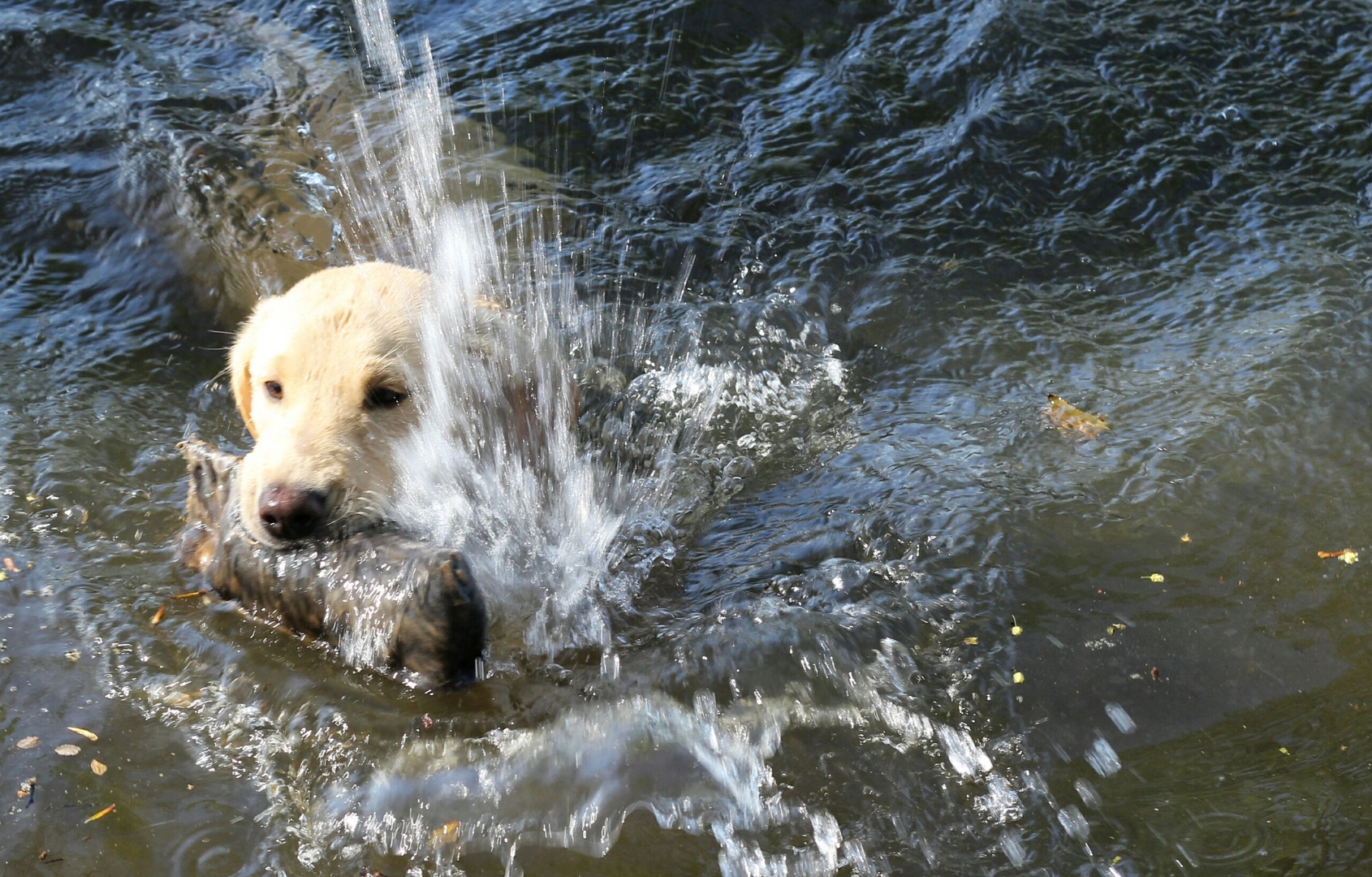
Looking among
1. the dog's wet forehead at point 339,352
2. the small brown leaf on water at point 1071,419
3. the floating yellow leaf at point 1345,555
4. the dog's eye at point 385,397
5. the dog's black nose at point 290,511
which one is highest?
the dog's wet forehead at point 339,352

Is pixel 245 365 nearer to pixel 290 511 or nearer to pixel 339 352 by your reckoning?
pixel 339 352

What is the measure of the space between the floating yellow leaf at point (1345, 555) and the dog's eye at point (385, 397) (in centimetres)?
315

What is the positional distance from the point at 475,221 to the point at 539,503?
2.44 meters

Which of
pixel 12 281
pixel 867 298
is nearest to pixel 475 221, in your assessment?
pixel 867 298

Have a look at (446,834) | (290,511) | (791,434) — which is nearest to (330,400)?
(290,511)

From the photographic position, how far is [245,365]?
4.28 m

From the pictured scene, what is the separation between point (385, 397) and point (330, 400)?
0.60 feet

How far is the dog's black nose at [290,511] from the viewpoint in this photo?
327 cm

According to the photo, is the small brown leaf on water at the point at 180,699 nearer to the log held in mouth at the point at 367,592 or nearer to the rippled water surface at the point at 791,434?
the rippled water surface at the point at 791,434

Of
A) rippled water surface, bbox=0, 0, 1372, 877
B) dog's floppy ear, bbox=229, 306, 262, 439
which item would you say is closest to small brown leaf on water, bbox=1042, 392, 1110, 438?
rippled water surface, bbox=0, 0, 1372, 877

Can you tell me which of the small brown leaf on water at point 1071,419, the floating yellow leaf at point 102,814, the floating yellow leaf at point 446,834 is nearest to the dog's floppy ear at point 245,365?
the floating yellow leaf at point 102,814

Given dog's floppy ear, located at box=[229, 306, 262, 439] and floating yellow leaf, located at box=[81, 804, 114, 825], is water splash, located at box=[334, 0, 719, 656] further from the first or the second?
floating yellow leaf, located at box=[81, 804, 114, 825]

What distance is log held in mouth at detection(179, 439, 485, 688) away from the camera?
9.68 feet

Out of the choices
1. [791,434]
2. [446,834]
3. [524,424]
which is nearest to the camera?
[446,834]
